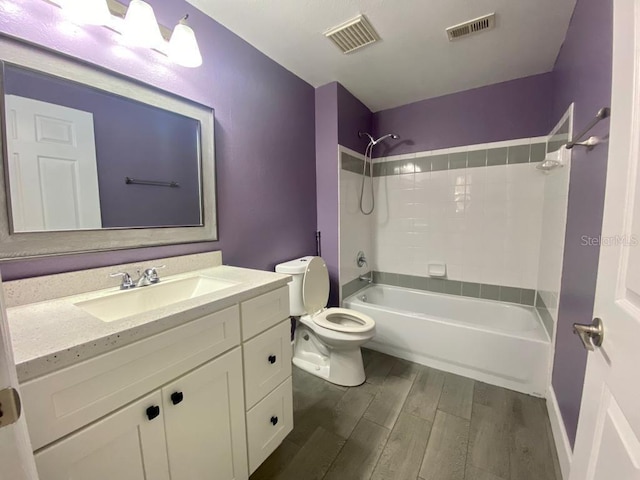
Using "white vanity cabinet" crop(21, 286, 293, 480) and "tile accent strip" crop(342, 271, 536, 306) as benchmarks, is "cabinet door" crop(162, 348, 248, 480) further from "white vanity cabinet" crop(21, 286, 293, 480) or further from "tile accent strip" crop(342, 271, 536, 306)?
"tile accent strip" crop(342, 271, 536, 306)

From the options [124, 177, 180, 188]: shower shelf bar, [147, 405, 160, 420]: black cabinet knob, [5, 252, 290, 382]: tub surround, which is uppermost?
[124, 177, 180, 188]: shower shelf bar

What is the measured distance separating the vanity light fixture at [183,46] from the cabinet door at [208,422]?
1.35 m

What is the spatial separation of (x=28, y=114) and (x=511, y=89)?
3036mm

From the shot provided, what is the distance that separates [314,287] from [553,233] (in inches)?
66.3

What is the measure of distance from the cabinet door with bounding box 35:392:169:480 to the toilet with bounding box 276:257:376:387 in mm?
1139

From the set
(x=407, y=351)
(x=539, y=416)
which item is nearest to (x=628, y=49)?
(x=539, y=416)

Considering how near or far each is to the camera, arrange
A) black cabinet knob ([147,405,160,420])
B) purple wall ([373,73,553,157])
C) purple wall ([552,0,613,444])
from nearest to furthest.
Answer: black cabinet knob ([147,405,160,420]) → purple wall ([552,0,613,444]) → purple wall ([373,73,553,157])

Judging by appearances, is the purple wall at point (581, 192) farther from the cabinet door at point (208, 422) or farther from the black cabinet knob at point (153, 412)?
the black cabinet knob at point (153, 412)

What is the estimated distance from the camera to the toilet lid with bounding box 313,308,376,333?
1.77 meters

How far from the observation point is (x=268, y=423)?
120 centimetres

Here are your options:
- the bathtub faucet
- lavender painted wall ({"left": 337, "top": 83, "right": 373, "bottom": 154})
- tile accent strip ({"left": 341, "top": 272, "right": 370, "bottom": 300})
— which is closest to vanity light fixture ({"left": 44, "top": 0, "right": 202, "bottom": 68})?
lavender painted wall ({"left": 337, "top": 83, "right": 373, "bottom": 154})

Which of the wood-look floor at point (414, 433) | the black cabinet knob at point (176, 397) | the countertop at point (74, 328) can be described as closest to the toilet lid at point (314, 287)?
the wood-look floor at point (414, 433)

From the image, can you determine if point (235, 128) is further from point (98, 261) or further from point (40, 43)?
point (98, 261)

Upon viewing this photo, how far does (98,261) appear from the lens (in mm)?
1088
